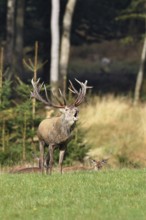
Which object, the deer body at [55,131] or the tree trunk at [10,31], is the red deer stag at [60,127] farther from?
the tree trunk at [10,31]

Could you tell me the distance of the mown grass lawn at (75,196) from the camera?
13602 mm

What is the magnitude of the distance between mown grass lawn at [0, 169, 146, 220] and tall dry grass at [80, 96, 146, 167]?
727 centimetres

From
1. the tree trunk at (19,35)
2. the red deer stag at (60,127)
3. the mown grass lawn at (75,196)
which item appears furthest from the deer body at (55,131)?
the tree trunk at (19,35)

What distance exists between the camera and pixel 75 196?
14867 millimetres

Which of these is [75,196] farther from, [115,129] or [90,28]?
[90,28]

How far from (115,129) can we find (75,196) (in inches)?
592

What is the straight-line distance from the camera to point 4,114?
23922 millimetres

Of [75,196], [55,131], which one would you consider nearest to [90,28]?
[55,131]

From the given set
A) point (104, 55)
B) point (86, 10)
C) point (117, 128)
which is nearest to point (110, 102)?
point (117, 128)

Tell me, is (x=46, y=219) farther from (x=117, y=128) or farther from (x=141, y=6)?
(x=141, y=6)

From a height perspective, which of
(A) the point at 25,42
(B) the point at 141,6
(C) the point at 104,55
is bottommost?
(C) the point at 104,55

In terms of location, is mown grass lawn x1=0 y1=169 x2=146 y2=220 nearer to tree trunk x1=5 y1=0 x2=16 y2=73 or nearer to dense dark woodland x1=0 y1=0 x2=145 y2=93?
tree trunk x1=5 y1=0 x2=16 y2=73

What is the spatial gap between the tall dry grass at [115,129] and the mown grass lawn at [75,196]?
23.8 ft

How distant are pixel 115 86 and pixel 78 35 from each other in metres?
3.20
